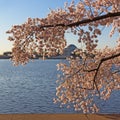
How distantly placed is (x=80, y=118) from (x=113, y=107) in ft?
44.6

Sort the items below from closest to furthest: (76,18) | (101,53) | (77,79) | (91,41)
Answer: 1. (91,41)
2. (76,18)
3. (77,79)
4. (101,53)

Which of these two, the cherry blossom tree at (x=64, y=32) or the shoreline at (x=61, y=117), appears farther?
the shoreline at (x=61, y=117)

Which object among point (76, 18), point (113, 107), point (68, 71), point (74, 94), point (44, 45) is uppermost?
point (76, 18)

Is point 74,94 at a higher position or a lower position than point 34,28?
lower

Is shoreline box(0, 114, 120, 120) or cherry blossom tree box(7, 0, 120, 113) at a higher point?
cherry blossom tree box(7, 0, 120, 113)

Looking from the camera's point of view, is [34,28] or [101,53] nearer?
[34,28]

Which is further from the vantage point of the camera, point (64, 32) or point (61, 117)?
point (61, 117)

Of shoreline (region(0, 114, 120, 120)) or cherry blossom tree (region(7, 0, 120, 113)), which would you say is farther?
shoreline (region(0, 114, 120, 120))

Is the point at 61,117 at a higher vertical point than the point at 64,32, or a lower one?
lower

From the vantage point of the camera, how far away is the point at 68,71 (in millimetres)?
10688

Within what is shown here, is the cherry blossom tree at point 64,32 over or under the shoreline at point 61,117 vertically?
over

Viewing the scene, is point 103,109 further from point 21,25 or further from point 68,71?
point 21,25

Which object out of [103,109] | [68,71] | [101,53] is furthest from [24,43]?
[103,109]

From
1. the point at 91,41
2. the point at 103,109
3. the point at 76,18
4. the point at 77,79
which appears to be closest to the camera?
the point at 91,41
